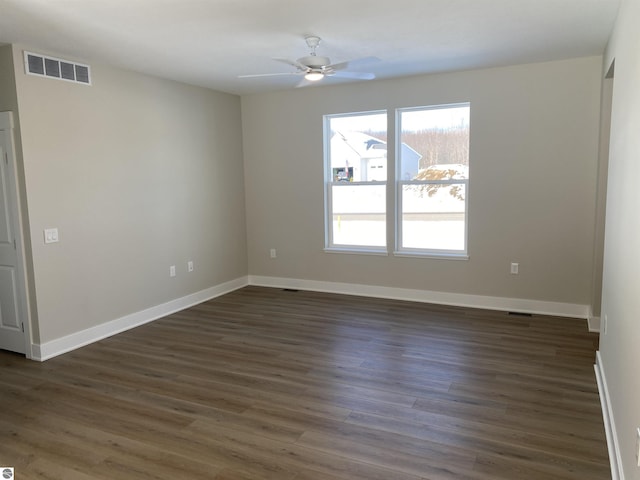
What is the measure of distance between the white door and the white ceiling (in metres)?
0.86

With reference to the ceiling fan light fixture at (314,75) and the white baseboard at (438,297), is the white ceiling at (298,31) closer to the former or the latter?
the ceiling fan light fixture at (314,75)

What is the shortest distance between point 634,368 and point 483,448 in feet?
3.11

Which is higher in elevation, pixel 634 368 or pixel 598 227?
pixel 598 227

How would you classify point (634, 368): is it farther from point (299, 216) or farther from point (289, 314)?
point (299, 216)

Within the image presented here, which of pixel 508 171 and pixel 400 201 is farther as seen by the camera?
pixel 400 201

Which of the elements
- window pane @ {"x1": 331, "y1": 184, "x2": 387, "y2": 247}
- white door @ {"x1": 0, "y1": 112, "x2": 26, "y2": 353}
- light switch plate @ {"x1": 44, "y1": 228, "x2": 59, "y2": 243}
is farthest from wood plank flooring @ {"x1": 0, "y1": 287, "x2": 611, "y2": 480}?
window pane @ {"x1": 331, "y1": 184, "x2": 387, "y2": 247}

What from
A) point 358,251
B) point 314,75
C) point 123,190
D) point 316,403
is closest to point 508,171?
point 358,251

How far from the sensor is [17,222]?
393 centimetres

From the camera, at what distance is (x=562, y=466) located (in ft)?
7.88

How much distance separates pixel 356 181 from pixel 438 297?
1.78 metres

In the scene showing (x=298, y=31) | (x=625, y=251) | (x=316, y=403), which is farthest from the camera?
(x=298, y=31)

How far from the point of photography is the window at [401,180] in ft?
17.7

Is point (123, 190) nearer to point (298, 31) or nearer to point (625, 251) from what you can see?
point (298, 31)

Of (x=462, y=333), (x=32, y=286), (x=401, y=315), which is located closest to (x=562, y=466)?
(x=462, y=333)
